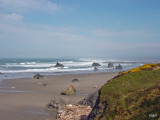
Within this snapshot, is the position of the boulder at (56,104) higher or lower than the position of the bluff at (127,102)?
lower

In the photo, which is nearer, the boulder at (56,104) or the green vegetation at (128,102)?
the green vegetation at (128,102)

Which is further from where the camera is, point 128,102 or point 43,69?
point 43,69

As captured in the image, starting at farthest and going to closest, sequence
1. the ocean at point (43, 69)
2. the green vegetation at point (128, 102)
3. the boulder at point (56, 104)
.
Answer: the ocean at point (43, 69)
the boulder at point (56, 104)
the green vegetation at point (128, 102)

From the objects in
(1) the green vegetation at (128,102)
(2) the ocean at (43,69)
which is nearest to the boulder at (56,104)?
(1) the green vegetation at (128,102)

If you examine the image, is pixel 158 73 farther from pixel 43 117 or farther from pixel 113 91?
pixel 43 117

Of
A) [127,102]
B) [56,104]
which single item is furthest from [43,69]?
[127,102]

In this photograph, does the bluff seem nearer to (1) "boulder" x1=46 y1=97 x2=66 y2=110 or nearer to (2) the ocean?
(1) "boulder" x1=46 y1=97 x2=66 y2=110

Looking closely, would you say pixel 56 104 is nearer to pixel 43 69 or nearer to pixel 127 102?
pixel 127 102

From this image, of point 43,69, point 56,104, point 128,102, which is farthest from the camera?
point 43,69

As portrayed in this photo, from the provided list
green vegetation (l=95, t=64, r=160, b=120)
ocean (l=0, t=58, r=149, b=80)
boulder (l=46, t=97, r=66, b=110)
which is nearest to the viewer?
green vegetation (l=95, t=64, r=160, b=120)

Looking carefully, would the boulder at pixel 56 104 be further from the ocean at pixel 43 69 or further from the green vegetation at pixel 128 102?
the ocean at pixel 43 69

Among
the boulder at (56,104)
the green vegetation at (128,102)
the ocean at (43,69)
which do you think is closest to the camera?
the green vegetation at (128,102)

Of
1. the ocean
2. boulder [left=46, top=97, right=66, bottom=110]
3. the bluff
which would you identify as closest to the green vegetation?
the bluff

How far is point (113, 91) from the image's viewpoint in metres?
5.81
